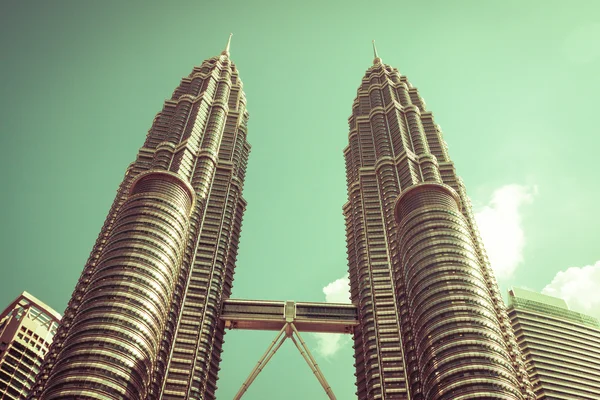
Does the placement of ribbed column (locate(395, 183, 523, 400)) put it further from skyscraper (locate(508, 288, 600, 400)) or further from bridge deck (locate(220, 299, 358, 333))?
skyscraper (locate(508, 288, 600, 400))

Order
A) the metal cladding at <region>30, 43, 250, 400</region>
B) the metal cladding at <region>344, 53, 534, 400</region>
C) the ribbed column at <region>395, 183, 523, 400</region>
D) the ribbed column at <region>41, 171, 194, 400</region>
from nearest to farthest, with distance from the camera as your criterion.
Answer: the ribbed column at <region>41, 171, 194, 400</region> < the ribbed column at <region>395, 183, 523, 400</region> < the metal cladding at <region>30, 43, 250, 400</region> < the metal cladding at <region>344, 53, 534, 400</region>

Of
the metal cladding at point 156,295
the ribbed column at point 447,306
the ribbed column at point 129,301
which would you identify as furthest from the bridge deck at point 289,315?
the ribbed column at point 129,301

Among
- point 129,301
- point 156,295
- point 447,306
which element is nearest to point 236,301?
point 156,295

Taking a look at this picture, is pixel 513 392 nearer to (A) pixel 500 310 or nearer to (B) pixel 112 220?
(A) pixel 500 310

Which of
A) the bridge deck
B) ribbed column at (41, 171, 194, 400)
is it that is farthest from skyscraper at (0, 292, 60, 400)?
the bridge deck

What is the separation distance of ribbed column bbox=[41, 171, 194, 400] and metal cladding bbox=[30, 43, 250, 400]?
0.23 metres

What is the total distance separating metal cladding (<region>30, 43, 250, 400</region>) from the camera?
121 m

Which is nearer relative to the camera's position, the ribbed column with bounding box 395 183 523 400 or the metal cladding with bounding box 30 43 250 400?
the ribbed column with bounding box 395 183 523 400

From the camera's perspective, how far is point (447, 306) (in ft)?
440

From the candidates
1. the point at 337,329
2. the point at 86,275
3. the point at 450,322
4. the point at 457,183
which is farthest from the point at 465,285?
the point at 86,275

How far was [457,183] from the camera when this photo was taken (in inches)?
7643

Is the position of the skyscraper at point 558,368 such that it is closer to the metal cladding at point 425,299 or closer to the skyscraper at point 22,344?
the metal cladding at point 425,299

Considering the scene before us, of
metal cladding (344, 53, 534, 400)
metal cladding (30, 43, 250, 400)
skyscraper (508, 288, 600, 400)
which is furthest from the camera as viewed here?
skyscraper (508, 288, 600, 400)

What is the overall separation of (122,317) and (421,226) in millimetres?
78796
